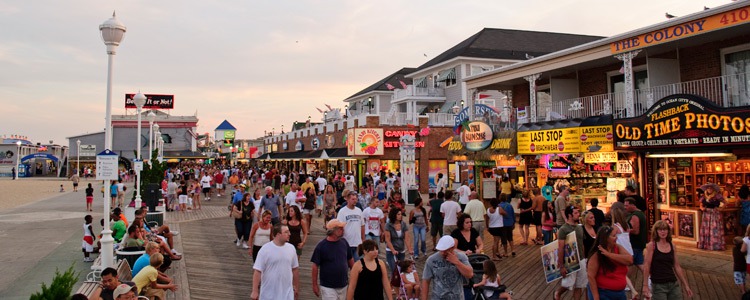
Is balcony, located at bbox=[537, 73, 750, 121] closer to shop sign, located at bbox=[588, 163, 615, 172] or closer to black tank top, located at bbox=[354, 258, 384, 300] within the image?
shop sign, located at bbox=[588, 163, 615, 172]

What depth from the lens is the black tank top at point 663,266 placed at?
20.2 feet

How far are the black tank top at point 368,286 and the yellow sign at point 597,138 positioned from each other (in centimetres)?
1155

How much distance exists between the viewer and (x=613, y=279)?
574cm

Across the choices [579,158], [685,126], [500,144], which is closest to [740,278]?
[685,126]

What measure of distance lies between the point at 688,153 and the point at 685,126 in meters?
0.87

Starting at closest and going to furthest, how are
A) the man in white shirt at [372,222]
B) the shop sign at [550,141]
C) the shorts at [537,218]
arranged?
the man in white shirt at [372,222] < the shorts at [537,218] < the shop sign at [550,141]

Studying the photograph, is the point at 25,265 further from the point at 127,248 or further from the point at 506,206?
the point at 506,206

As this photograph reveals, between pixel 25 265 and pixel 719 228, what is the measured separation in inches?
658

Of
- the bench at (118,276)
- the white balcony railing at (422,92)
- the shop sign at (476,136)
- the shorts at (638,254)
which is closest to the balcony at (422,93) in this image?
the white balcony railing at (422,92)

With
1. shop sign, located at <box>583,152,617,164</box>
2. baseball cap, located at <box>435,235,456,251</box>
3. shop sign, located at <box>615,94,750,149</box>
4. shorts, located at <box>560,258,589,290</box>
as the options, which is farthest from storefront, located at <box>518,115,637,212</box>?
baseball cap, located at <box>435,235,456,251</box>

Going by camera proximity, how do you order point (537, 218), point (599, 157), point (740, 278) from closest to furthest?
point (740, 278), point (537, 218), point (599, 157)

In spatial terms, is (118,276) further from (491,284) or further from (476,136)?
(476,136)

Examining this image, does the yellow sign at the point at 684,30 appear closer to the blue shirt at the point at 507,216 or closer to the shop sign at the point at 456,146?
the blue shirt at the point at 507,216

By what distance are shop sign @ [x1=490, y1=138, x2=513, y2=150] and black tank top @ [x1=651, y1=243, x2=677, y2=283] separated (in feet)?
42.5
